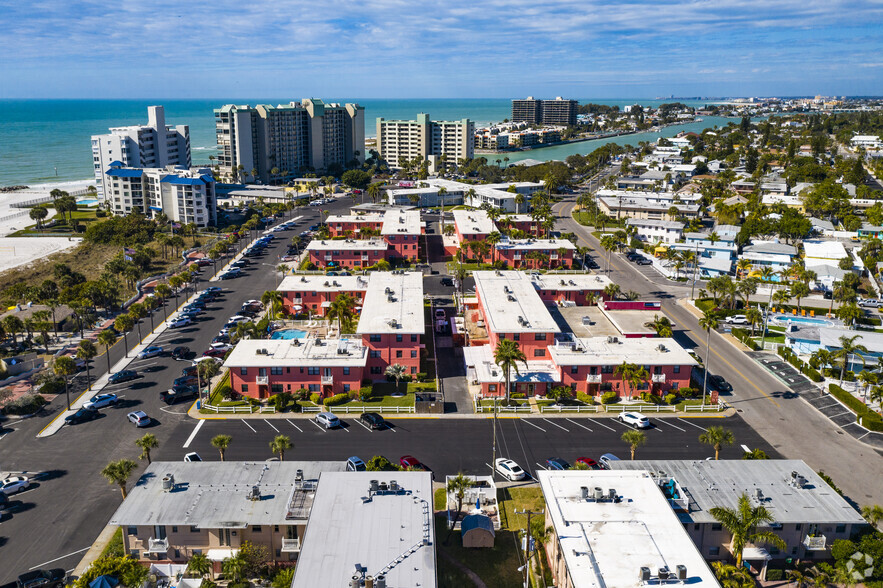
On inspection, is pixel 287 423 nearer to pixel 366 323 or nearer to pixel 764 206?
pixel 366 323

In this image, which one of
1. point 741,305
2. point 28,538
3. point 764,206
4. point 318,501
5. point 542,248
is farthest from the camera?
point 764,206

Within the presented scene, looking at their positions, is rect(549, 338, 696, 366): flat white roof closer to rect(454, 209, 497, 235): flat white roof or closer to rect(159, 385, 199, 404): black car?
rect(159, 385, 199, 404): black car

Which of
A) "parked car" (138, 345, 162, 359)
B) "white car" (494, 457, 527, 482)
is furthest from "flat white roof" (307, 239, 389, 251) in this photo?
"white car" (494, 457, 527, 482)

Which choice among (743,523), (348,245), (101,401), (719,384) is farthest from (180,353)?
(743,523)

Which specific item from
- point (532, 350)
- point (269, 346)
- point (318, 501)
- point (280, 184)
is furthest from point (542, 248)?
point (280, 184)

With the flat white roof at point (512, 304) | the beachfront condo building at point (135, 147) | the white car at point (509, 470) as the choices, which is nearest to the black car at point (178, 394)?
the flat white roof at point (512, 304)

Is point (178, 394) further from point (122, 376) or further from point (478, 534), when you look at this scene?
point (478, 534)

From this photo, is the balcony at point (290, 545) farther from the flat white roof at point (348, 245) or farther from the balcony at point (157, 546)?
the flat white roof at point (348, 245)
